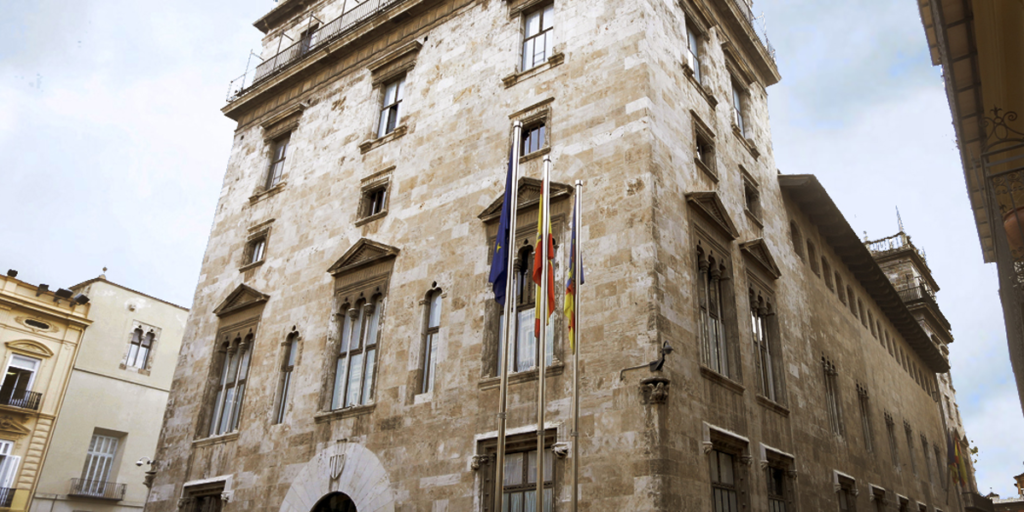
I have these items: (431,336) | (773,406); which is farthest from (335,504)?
(773,406)

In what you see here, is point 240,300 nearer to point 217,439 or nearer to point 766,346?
point 217,439

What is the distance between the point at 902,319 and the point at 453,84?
2621 centimetres

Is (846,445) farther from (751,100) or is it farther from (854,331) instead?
(751,100)

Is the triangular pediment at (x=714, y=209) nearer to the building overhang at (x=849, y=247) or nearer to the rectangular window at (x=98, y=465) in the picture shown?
the building overhang at (x=849, y=247)

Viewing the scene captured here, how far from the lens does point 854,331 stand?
26406mm

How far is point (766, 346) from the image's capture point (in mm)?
18141

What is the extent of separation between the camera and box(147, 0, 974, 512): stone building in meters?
13.8

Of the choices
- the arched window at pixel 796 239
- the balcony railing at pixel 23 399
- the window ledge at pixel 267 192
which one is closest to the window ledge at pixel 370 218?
the window ledge at pixel 267 192

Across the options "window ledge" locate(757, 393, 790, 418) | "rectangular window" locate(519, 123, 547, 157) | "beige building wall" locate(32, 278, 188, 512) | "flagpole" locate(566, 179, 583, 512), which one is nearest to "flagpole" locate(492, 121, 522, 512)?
"flagpole" locate(566, 179, 583, 512)

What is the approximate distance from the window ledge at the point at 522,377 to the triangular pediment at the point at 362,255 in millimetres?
4853

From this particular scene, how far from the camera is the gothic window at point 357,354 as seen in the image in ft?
57.0

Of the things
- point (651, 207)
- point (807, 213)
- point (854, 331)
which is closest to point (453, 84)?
point (651, 207)

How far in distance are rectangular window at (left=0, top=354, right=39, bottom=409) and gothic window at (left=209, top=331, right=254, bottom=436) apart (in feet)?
51.0

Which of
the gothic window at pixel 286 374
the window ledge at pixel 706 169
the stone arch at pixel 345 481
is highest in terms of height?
the window ledge at pixel 706 169
